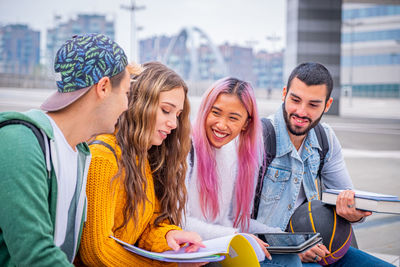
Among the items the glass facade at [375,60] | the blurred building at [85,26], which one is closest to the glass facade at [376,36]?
the glass facade at [375,60]

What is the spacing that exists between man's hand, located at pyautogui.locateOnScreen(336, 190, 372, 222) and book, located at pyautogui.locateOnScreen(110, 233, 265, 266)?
0.72 metres

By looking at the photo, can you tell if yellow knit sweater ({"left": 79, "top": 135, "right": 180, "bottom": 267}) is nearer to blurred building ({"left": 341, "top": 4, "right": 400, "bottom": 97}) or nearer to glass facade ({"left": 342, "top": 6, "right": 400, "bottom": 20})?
blurred building ({"left": 341, "top": 4, "right": 400, "bottom": 97})

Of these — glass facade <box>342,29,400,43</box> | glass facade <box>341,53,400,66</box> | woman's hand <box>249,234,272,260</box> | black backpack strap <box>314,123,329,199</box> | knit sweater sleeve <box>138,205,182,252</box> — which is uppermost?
glass facade <box>342,29,400,43</box>

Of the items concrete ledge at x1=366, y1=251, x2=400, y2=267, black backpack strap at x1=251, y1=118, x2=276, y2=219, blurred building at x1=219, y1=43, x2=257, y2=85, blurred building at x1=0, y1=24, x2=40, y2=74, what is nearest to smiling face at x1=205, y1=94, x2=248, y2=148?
black backpack strap at x1=251, y1=118, x2=276, y2=219

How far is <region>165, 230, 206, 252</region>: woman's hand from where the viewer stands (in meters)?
1.98

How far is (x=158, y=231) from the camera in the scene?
2.13 metres

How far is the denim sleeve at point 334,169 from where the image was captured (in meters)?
3.16

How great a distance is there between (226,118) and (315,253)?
0.91 metres

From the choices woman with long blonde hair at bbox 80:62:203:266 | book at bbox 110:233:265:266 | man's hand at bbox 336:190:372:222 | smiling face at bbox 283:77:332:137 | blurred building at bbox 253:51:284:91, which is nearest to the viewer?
book at bbox 110:233:265:266

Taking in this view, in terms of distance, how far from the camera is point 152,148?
231cm

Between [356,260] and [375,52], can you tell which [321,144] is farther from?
[375,52]

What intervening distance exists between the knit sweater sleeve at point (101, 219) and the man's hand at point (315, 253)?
113cm

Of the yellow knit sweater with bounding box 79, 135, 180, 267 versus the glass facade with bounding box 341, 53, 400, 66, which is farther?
the glass facade with bounding box 341, 53, 400, 66

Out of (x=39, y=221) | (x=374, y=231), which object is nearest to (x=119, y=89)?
(x=39, y=221)
